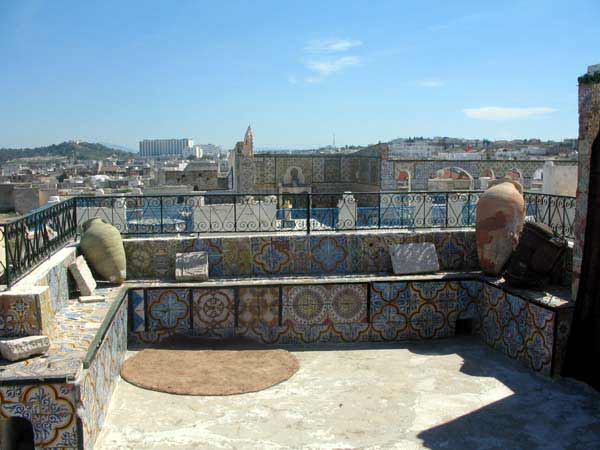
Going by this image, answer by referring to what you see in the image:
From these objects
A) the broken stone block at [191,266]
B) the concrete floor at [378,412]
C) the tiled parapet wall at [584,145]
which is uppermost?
the tiled parapet wall at [584,145]

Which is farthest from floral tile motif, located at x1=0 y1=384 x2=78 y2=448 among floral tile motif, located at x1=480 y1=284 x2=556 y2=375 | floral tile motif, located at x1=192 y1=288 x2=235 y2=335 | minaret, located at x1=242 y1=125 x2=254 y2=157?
minaret, located at x1=242 y1=125 x2=254 y2=157

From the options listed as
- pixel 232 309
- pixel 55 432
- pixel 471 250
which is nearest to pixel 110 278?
pixel 232 309

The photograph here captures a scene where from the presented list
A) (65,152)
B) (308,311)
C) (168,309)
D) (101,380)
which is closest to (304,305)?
(308,311)

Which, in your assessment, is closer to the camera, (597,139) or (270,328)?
(597,139)

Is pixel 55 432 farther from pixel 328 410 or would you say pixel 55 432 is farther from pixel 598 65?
pixel 598 65

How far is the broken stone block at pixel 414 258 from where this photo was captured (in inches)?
306

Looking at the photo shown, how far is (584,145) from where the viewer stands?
6.14 metres

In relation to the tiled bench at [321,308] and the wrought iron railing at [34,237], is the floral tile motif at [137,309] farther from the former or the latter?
the wrought iron railing at [34,237]

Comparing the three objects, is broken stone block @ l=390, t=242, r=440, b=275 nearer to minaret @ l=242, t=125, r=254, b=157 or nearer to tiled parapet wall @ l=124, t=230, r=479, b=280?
tiled parapet wall @ l=124, t=230, r=479, b=280

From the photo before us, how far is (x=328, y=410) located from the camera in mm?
5418

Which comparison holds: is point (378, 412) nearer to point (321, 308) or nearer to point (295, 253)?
point (321, 308)

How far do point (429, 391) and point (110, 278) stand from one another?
3869mm

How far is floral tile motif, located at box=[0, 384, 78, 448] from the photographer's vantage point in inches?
170

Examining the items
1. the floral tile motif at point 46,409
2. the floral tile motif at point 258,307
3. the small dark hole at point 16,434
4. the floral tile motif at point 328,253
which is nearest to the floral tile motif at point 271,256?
the floral tile motif at point 328,253
